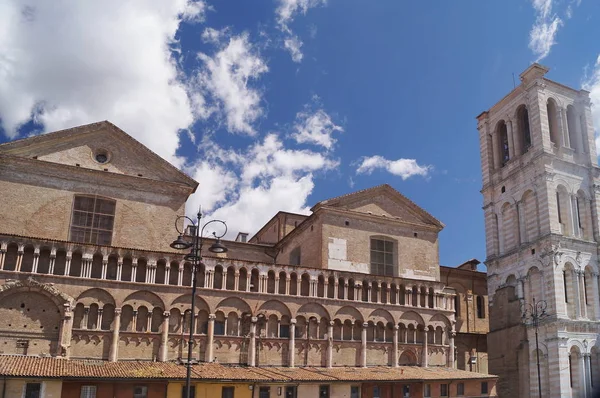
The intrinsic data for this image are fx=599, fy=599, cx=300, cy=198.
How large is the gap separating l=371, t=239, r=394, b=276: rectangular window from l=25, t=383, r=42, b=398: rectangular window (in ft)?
65.4

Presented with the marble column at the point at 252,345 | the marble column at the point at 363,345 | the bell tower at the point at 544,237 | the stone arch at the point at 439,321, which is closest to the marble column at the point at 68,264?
the marble column at the point at 252,345

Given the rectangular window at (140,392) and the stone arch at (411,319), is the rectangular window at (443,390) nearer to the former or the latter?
the stone arch at (411,319)

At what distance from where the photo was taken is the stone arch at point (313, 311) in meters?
33.5

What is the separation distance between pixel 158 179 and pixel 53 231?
241 inches

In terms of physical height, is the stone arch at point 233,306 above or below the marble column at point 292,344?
above

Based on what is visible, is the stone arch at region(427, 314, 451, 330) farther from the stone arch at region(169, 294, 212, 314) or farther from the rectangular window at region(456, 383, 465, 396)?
the stone arch at region(169, 294, 212, 314)

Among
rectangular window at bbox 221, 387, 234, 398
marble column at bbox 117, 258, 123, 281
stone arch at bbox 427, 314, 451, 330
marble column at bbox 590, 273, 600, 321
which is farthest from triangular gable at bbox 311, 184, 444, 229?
rectangular window at bbox 221, 387, 234, 398

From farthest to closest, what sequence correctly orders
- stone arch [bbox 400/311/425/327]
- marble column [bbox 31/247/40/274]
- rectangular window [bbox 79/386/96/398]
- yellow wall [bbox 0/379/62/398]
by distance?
stone arch [bbox 400/311/425/327] < marble column [bbox 31/247/40/274] < rectangular window [bbox 79/386/96/398] < yellow wall [bbox 0/379/62/398]

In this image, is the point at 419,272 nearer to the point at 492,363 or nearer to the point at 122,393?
the point at 492,363

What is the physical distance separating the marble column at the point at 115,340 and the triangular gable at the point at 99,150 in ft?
26.2

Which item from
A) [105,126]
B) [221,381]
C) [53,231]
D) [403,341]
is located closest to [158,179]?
[105,126]

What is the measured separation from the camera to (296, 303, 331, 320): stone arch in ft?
110

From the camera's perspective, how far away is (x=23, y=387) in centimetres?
2478

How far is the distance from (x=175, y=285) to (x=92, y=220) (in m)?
5.60
